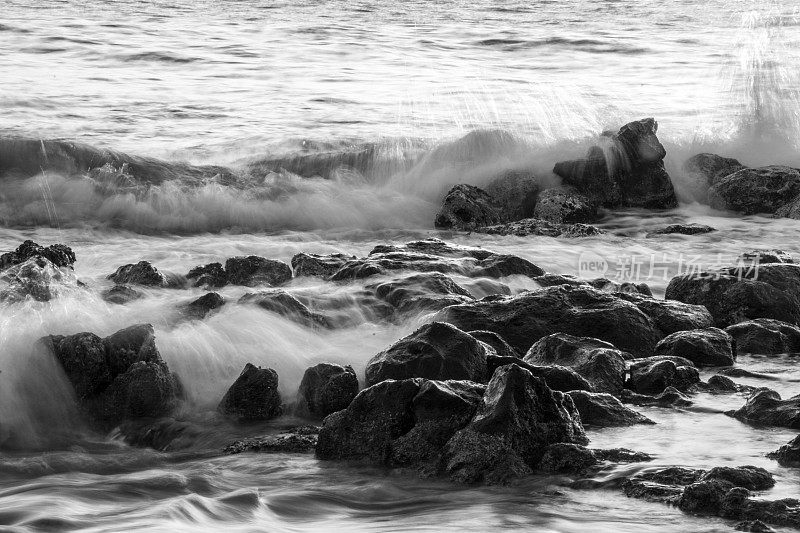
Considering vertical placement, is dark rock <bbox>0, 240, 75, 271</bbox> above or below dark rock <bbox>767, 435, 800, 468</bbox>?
above

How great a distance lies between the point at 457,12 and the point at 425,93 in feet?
31.8

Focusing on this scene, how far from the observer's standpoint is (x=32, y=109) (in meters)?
14.0

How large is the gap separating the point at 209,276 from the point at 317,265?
76cm

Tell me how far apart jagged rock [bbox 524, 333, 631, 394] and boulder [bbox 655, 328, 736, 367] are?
1.02 ft

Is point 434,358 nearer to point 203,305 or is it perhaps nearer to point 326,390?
point 326,390

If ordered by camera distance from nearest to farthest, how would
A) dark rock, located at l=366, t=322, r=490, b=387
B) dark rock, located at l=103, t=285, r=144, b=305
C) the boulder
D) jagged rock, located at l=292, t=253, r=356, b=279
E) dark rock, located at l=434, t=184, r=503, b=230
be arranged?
1. dark rock, located at l=366, t=322, r=490, b=387
2. the boulder
3. dark rock, located at l=103, t=285, r=144, b=305
4. jagged rock, located at l=292, t=253, r=356, b=279
5. dark rock, located at l=434, t=184, r=503, b=230

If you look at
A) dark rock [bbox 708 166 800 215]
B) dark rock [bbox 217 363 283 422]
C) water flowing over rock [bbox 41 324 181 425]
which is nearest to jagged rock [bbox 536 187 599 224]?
dark rock [bbox 708 166 800 215]

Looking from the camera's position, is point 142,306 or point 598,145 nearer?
point 142,306

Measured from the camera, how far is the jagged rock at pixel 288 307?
611cm

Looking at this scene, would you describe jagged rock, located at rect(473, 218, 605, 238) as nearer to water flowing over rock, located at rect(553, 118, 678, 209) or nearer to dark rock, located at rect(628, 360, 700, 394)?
water flowing over rock, located at rect(553, 118, 678, 209)

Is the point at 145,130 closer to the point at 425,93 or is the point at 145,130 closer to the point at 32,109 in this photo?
the point at 32,109

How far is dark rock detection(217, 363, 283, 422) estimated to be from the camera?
196 inches

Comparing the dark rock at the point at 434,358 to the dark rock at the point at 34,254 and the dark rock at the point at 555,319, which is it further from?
the dark rock at the point at 34,254

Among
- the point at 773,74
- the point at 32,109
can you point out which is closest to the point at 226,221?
the point at 32,109
